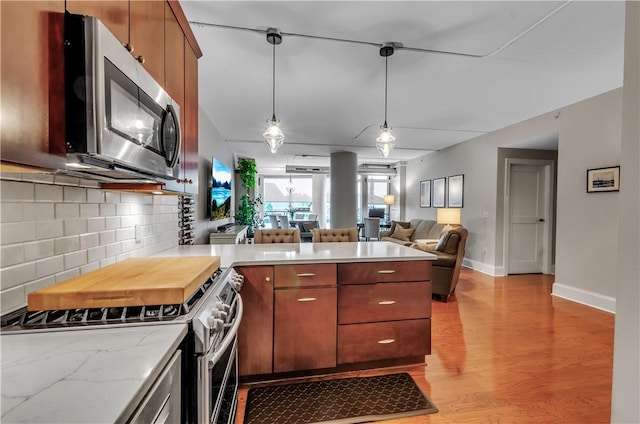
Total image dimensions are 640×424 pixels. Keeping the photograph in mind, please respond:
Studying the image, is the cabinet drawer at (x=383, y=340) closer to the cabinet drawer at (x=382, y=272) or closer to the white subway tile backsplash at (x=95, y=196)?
the cabinet drawer at (x=382, y=272)

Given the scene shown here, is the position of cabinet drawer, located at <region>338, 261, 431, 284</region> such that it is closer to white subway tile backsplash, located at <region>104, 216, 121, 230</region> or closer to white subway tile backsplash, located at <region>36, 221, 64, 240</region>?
white subway tile backsplash, located at <region>104, 216, 121, 230</region>

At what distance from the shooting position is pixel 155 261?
5.01 feet

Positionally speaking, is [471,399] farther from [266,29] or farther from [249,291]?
[266,29]

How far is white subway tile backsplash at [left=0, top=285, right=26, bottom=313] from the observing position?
93 centimetres

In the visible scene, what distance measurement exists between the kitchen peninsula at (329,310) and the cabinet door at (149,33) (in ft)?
3.69

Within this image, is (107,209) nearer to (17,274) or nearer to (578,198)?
(17,274)

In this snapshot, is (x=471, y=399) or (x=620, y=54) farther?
(x=620, y=54)

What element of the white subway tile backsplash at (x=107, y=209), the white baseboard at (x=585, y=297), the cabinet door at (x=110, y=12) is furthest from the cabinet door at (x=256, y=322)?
the white baseboard at (x=585, y=297)

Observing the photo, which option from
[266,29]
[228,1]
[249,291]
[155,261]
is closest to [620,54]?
[266,29]

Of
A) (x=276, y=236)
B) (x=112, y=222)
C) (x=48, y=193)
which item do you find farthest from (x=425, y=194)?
(x=48, y=193)

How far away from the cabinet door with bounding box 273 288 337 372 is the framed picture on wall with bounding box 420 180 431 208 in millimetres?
5831

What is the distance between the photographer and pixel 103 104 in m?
0.85

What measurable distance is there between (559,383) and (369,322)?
1.41 m

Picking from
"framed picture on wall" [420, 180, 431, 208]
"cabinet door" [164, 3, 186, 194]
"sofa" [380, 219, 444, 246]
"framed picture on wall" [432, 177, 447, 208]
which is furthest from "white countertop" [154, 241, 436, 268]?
"framed picture on wall" [420, 180, 431, 208]
